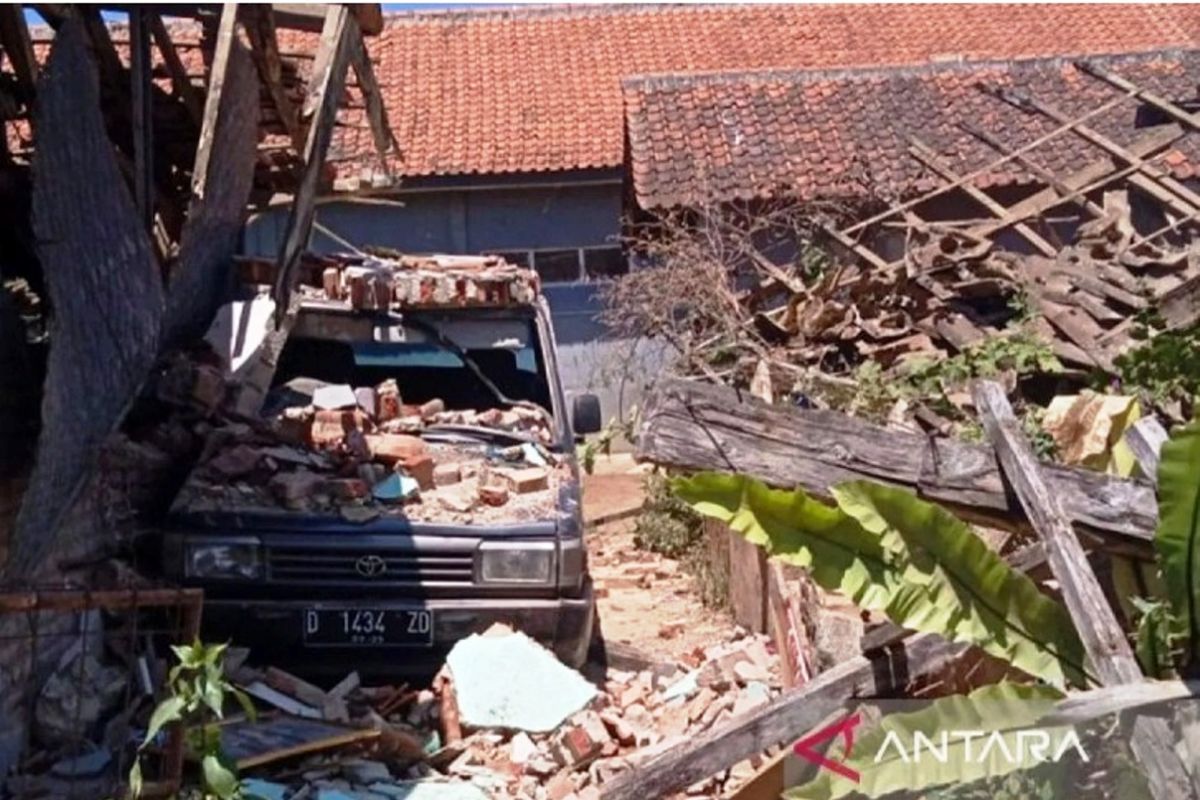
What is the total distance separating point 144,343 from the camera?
24.3 feet

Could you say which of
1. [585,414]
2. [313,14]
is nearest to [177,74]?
[313,14]

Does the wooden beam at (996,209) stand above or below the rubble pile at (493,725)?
above

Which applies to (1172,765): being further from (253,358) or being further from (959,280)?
(959,280)

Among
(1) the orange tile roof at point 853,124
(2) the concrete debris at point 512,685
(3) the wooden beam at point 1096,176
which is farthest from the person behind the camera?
(1) the orange tile roof at point 853,124

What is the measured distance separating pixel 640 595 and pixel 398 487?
3746 mm

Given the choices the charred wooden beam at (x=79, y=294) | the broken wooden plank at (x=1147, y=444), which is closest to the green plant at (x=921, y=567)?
the broken wooden plank at (x=1147, y=444)

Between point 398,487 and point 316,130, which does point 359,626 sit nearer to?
point 398,487

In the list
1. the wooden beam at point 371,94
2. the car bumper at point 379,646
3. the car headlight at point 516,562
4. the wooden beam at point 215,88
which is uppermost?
the wooden beam at point 371,94

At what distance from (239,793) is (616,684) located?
249 cm

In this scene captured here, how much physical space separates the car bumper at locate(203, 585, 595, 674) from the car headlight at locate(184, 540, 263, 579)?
12 centimetres

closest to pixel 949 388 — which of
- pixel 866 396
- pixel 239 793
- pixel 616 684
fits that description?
pixel 866 396

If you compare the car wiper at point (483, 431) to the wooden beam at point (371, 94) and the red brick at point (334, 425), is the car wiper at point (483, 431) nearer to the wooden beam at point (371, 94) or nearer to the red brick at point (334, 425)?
the red brick at point (334, 425)

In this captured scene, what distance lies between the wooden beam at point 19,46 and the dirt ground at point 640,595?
451cm

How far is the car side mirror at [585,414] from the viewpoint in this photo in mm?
8227
